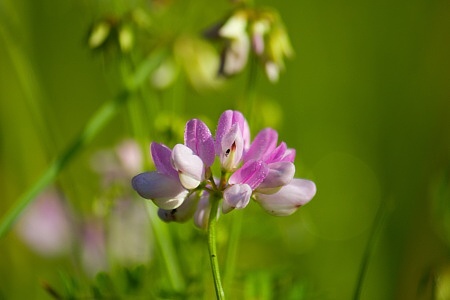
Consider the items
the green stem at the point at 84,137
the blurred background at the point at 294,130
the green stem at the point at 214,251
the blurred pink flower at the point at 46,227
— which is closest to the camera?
the green stem at the point at 214,251

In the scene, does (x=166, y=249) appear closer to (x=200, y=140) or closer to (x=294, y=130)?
(x=200, y=140)

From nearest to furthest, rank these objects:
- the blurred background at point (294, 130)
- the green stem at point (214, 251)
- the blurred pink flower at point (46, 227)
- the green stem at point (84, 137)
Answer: the green stem at point (214, 251) < the green stem at point (84, 137) < the blurred background at point (294, 130) < the blurred pink flower at point (46, 227)

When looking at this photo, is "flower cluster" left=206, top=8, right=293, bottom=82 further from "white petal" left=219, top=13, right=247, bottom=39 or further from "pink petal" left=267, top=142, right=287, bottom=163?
"pink petal" left=267, top=142, right=287, bottom=163

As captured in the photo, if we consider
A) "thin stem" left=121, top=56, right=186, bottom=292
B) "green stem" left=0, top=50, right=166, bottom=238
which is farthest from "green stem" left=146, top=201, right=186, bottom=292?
"green stem" left=0, top=50, right=166, bottom=238

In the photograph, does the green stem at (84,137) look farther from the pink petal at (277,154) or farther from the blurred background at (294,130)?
the pink petal at (277,154)

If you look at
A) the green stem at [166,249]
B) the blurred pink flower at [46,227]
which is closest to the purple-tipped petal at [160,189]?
the green stem at [166,249]

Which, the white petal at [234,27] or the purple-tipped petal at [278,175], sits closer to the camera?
the purple-tipped petal at [278,175]

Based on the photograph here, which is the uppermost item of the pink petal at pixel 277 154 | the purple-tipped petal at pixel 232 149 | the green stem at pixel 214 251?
the purple-tipped petal at pixel 232 149
